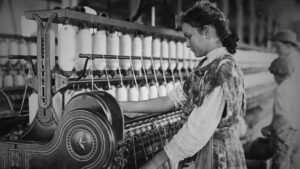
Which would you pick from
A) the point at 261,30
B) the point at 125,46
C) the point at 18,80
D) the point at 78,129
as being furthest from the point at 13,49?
the point at 261,30

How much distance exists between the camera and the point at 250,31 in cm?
707

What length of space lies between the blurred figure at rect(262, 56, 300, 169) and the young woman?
2216mm

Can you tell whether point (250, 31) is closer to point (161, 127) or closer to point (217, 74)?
point (161, 127)

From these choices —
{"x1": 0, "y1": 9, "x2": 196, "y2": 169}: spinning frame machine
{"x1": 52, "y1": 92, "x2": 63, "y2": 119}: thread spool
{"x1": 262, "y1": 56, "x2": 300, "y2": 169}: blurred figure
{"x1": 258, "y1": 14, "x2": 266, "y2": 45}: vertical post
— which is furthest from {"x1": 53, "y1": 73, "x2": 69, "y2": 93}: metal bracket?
{"x1": 258, "y1": 14, "x2": 266, "y2": 45}: vertical post

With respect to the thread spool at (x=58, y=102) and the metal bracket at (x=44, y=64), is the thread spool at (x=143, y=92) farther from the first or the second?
the metal bracket at (x=44, y=64)

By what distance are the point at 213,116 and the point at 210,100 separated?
8 centimetres

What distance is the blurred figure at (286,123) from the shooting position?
3.94 m

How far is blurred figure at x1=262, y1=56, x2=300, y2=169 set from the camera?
3941 millimetres

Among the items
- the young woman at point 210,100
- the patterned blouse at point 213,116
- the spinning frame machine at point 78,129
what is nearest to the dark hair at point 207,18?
the young woman at point 210,100

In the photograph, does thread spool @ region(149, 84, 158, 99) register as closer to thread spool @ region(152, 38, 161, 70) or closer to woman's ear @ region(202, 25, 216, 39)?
thread spool @ region(152, 38, 161, 70)

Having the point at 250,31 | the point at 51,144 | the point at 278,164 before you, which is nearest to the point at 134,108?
the point at 51,144

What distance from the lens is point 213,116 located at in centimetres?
173

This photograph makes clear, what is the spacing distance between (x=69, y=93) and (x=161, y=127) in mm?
718

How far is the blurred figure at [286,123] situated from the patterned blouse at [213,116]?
2.20 m
